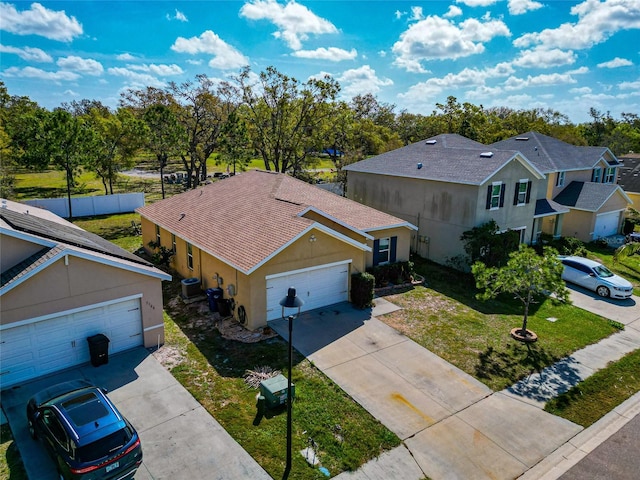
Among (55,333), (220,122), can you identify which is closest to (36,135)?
(220,122)

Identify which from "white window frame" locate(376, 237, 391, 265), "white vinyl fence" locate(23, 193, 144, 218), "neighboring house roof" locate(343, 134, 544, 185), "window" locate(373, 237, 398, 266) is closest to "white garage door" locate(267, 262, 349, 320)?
"window" locate(373, 237, 398, 266)

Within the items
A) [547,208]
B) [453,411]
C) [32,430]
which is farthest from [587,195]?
[32,430]

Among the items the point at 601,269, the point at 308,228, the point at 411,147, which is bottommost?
the point at 601,269

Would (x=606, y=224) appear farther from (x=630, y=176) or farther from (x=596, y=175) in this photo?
(x=630, y=176)

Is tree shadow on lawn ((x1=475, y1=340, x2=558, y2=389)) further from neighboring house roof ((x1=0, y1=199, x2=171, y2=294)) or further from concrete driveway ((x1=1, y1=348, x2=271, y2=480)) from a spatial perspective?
neighboring house roof ((x1=0, y1=199, x2=171, y2=294))

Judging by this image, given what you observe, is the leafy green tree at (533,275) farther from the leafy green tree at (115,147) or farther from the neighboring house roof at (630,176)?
the neighboring house roof at (630,176)

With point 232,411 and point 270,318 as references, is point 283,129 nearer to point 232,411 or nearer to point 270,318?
point 270,318
